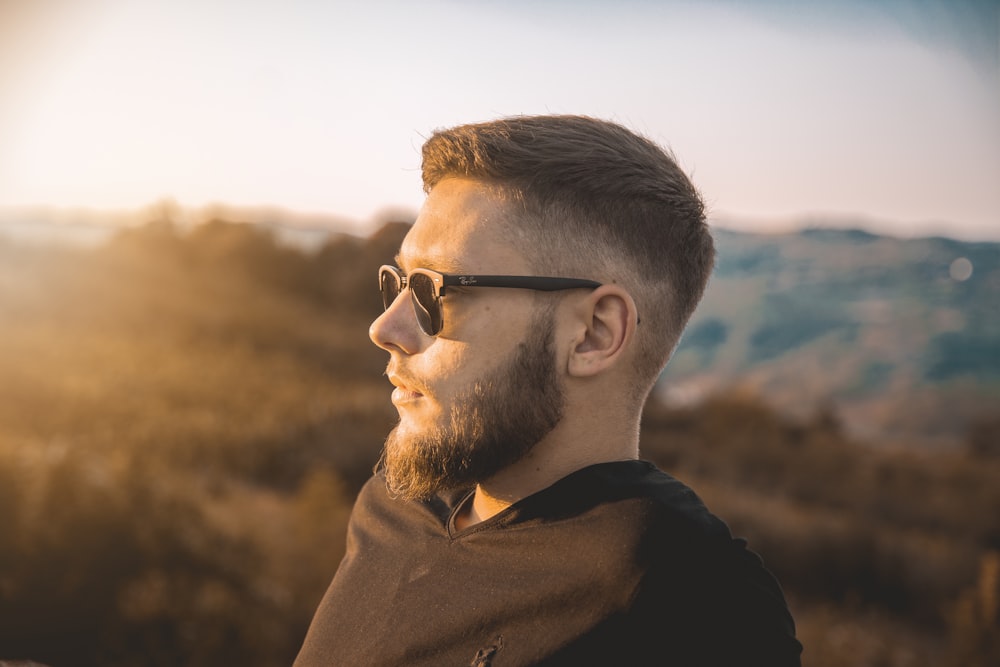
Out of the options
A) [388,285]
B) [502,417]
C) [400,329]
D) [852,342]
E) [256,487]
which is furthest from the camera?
[852,342]

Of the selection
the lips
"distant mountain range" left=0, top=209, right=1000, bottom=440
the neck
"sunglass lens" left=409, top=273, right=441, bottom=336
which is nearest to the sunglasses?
"sunglass lens" left=409, top=273, right=441, bottom=336

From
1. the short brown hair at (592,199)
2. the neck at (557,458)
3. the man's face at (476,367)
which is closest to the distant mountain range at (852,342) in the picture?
the short brown hair at (592,199)

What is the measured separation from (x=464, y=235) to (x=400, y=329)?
0.28m

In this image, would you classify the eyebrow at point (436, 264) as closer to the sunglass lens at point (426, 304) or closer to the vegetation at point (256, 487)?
the sunglass lens at point (426, 304)

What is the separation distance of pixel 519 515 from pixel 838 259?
20.5 meters

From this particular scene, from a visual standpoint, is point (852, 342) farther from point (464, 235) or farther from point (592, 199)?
point (464, 235)

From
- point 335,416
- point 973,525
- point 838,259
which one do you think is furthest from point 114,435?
point 838,259

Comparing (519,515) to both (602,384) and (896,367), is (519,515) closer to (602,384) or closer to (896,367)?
(602,384)

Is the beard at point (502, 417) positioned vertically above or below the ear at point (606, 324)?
below

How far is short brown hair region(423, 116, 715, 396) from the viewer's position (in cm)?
179

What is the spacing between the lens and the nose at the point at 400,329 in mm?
1864

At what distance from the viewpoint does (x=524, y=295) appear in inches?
69.2

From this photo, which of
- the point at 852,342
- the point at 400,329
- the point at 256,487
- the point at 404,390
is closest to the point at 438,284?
the point at 400,329

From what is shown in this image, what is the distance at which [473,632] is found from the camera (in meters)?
1.64
